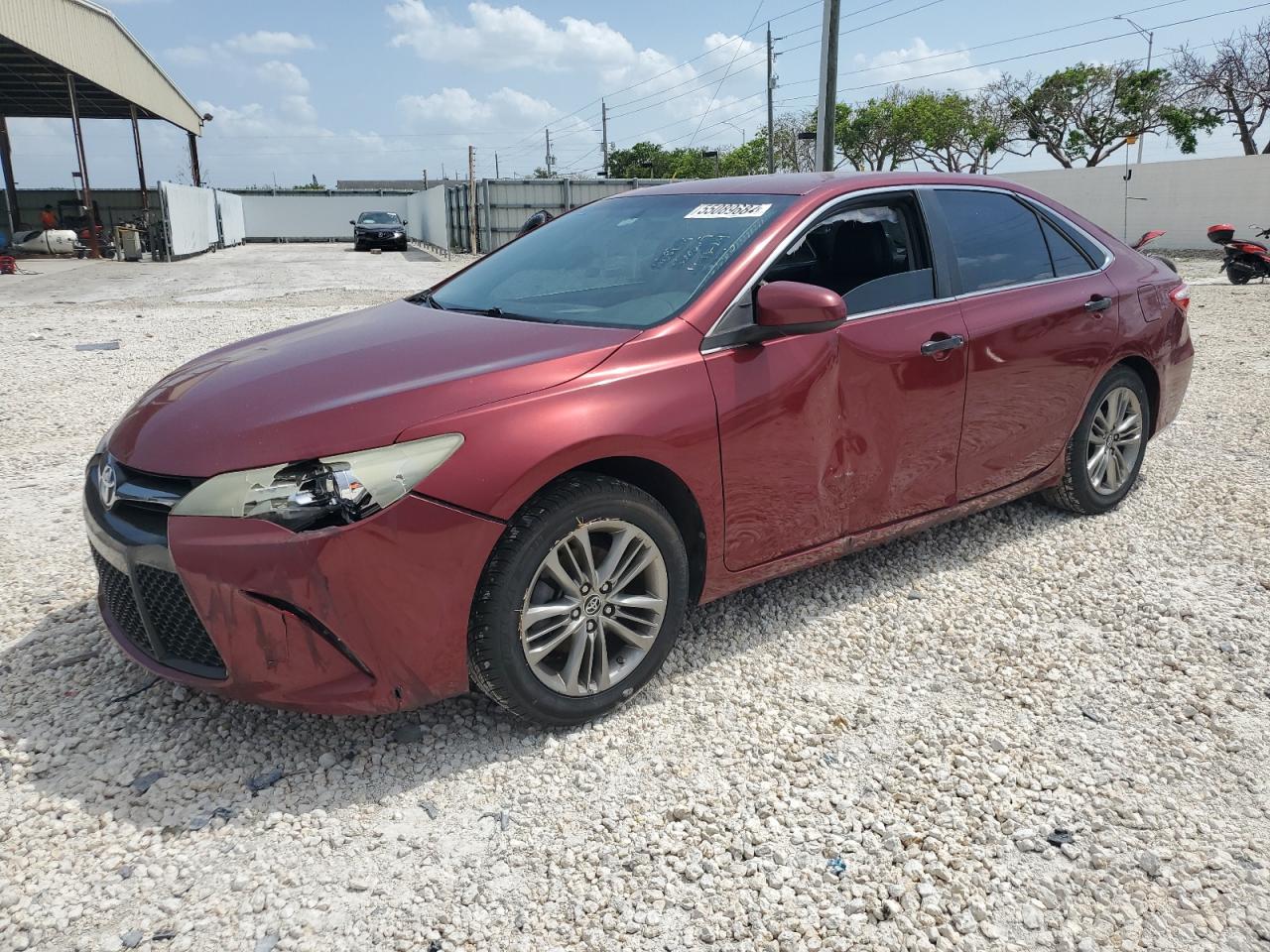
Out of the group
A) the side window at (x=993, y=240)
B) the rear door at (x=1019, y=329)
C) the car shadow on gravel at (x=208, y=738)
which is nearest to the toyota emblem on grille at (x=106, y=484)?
the car shadow on gravel at (x=208, y=738)

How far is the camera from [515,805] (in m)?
2.52

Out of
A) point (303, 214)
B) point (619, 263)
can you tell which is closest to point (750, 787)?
point (619, 263)

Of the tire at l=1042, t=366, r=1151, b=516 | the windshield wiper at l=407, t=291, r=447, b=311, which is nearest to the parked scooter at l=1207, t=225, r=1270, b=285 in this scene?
the tire at l=1042, t=366, r=1151, b=516

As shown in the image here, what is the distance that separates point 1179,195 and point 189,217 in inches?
→ 1247

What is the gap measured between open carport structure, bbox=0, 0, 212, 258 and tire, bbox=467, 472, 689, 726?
27.5m

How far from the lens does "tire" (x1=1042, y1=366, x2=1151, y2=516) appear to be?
14.1 ft

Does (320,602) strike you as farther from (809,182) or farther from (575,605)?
(809,182)

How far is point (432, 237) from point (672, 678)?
1464 inches

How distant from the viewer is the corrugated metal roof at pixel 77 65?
79.7 ft

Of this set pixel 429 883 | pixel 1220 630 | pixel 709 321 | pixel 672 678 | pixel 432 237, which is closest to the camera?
pixel 429 883

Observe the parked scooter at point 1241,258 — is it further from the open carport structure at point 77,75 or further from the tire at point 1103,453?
the open carport structure at point 77,75

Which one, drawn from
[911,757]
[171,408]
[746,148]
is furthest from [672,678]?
[746,148]

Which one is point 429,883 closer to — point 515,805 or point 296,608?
point 515,805

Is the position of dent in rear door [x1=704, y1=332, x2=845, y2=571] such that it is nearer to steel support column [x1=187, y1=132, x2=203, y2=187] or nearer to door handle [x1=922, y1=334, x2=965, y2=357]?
door handle [x1=922, y1=334, x2=965, y2=357]
